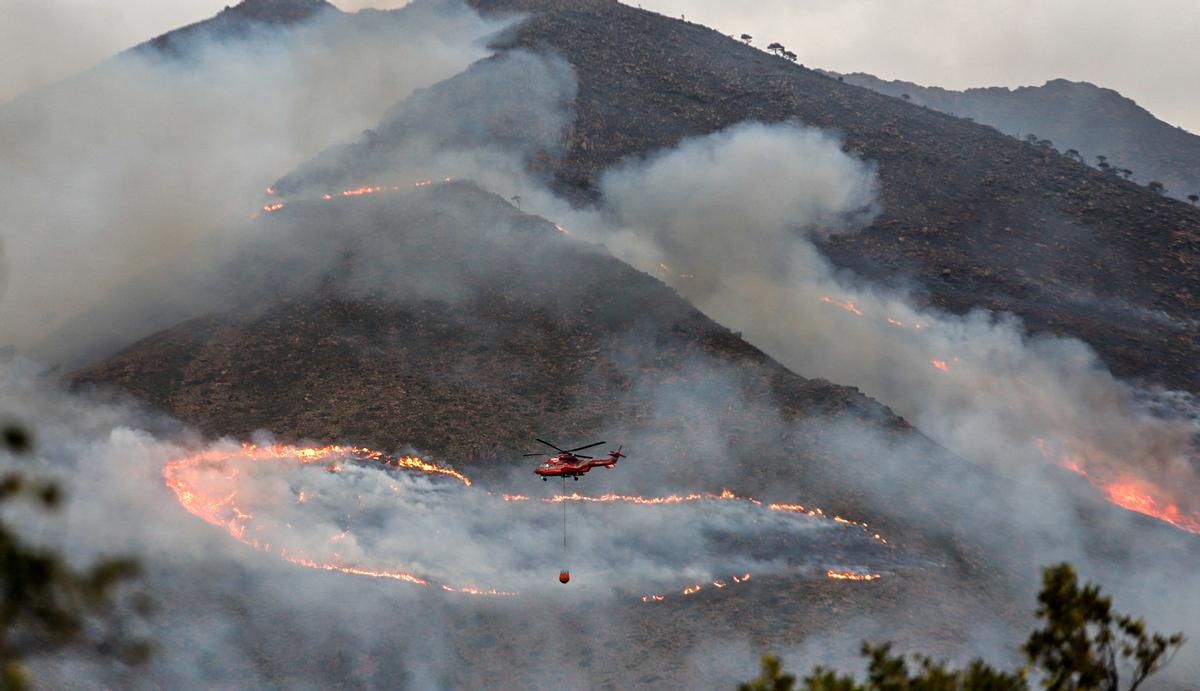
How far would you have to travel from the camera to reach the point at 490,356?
3226 inches

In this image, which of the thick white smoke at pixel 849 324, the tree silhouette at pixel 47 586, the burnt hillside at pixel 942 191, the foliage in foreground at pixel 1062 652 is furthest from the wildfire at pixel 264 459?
the burnt hillside at pixel 942 191

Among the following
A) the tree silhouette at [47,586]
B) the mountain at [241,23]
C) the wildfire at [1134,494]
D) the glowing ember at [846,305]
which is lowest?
the wildfire at [1134,494]

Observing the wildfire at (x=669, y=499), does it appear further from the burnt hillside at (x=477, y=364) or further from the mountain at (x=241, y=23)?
the mountain at (x=241, y=23)

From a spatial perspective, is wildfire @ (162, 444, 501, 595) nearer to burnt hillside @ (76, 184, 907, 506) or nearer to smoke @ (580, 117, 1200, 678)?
burnt hillside @ (76, 184, 907, 506)

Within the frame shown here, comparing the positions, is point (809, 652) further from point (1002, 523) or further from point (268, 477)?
point (268, 477)

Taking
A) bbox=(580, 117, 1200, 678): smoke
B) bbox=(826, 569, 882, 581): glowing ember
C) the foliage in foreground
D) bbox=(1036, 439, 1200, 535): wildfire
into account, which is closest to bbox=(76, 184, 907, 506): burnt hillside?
bbox=(826, 569, 882, 581): glowing ember

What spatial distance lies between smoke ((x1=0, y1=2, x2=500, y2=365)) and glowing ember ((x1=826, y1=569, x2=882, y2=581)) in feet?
182

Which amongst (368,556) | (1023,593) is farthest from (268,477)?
(1023,593)

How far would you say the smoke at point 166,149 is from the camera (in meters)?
92.9

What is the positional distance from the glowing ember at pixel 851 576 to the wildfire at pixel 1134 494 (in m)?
23.0

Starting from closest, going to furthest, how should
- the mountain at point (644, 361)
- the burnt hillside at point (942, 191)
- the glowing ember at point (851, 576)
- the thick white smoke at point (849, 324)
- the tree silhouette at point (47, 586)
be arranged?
the tree silhouette at point (47, 586)
the mountain at point (644, 361)
the glowing ember at point (851, 576)
the thick white smoke at point (849, 324)
the burnt hillside at point (942, 191)

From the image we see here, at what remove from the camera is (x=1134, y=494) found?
75875 mm

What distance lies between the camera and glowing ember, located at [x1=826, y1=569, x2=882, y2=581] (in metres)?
60.9

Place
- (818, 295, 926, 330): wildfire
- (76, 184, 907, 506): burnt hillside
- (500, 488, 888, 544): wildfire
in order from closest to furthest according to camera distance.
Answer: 1. (500, 488, 888, 544): wildfire
2. (76, 184, 907, 506): burnt hillside
3. (818, 295, 926, 330): wildfire
